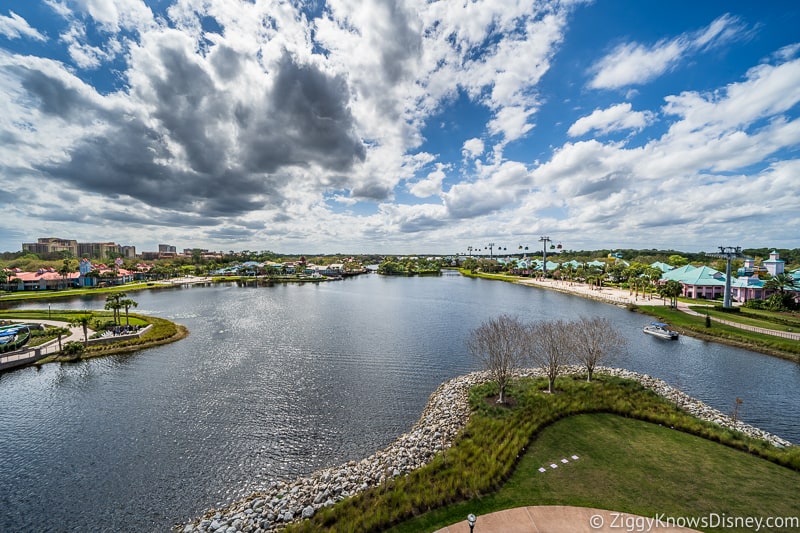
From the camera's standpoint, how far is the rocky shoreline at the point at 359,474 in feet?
41.5

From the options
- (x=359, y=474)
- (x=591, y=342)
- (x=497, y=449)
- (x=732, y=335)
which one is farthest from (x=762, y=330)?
(x=359, y=474)

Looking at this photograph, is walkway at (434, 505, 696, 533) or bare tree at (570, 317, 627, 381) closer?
walkway at (434, 505, 696, 533)

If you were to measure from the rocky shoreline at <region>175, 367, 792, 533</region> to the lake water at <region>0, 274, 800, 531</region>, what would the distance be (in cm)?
113

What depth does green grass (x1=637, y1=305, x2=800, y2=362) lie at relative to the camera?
3241 cm

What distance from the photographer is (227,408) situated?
73.8 ft

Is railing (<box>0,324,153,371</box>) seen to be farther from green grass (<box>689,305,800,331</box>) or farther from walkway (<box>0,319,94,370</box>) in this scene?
green grass (<box>689,305,800,331</box>)

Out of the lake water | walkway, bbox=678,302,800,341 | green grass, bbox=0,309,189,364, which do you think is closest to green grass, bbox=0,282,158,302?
green grass, bbox=0,309,189,364

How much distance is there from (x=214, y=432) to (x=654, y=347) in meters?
43.7

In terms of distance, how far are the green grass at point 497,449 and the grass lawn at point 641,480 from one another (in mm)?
189

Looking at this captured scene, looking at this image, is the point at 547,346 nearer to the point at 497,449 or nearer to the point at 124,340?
the point at 497,449

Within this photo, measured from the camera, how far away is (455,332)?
42.2 metres

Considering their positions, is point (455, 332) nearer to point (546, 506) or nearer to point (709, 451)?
point (709, 451)

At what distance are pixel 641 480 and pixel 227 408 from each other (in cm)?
2451

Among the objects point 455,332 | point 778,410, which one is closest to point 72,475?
point 455,332
